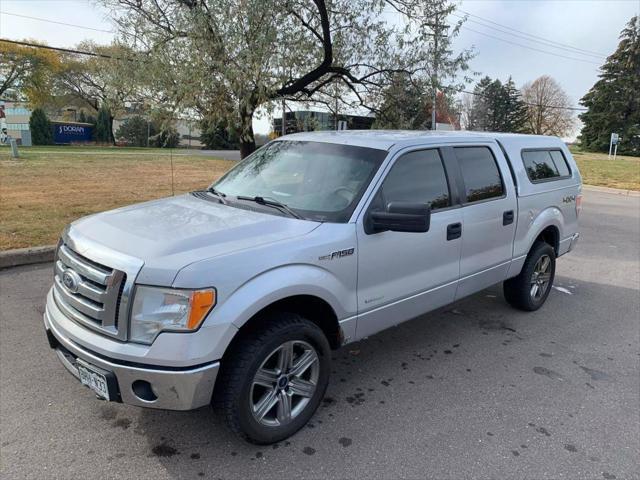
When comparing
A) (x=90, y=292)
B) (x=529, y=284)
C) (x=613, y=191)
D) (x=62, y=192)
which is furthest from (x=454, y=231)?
(x=613, y=191)

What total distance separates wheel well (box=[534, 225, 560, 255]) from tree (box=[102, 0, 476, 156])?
16.2ft

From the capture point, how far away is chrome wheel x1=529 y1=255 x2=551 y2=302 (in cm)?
506

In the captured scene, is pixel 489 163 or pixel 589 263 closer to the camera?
pixel 489 163

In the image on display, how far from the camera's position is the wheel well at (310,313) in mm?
2732

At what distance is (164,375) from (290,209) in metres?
1.36

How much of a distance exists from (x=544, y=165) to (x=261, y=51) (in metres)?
4.88

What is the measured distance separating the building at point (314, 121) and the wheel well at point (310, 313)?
780cm

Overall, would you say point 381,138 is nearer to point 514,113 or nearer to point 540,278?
point 540,278

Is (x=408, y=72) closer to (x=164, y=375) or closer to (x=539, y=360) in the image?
(x=539, y=360)

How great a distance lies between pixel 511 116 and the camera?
233ft

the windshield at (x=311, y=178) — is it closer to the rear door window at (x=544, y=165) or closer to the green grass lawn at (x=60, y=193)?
the rear door window at (x=544, y=165)

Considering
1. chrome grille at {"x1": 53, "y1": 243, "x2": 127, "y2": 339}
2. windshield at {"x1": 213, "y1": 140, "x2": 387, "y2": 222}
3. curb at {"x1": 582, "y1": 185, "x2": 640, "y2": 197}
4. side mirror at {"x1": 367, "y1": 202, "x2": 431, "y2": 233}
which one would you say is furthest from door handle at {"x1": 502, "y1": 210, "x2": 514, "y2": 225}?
curb at {"x1": 582, "y1": 185, "x2": 640, "y2": 197}

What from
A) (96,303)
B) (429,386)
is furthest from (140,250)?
(429,386)

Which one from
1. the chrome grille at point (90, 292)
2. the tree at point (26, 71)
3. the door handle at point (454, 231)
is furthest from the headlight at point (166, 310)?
the tree at point (26, 71)
